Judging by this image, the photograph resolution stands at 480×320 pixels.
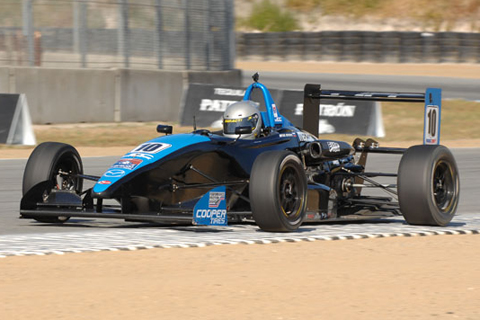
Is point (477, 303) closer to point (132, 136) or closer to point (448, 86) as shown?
point (132, 136)

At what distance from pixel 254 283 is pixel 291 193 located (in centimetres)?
250

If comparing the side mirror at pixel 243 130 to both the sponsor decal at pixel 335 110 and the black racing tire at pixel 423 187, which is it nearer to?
the black racing tire at pixel 423 187

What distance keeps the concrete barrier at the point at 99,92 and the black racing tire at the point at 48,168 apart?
13250 mm

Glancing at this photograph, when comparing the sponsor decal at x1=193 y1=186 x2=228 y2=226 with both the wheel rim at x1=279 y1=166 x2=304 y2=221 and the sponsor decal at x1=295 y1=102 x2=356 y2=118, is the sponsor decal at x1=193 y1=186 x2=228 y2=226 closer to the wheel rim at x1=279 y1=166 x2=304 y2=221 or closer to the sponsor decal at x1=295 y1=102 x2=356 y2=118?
the wheel rim at x1=279 y1=166 x2=304 y2=221

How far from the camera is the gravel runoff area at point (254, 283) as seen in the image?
5984 mm

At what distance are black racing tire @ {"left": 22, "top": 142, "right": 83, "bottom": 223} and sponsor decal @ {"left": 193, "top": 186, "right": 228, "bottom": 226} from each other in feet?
5.29

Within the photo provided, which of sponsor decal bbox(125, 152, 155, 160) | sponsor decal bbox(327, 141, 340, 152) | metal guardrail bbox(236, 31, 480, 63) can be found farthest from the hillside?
sponsor decal bbox(125, 152, 155, 160)

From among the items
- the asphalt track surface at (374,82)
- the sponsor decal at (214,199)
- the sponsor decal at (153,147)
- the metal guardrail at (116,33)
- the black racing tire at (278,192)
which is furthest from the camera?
the asphalt track surface at (374,82)

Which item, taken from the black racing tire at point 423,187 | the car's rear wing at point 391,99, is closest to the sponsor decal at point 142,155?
the black racing tire at point 423,187

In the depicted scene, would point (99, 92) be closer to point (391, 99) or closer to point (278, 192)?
point (391, 99)

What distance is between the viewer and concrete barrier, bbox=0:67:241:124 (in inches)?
915

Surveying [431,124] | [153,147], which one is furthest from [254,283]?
[431,124]

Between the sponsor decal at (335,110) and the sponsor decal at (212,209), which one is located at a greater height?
the sponsor decal at (335,110)

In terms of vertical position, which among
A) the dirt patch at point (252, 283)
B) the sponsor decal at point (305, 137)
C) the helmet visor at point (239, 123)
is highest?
the helmet visor at point (239, 123)
